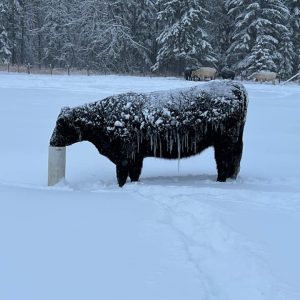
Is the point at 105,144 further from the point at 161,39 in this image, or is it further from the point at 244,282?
the point at 161,39

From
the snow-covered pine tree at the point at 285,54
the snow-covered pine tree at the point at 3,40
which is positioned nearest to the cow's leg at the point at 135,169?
the snow-covered pine tree at the point at 285,54

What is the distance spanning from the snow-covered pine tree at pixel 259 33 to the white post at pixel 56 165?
2592 cm

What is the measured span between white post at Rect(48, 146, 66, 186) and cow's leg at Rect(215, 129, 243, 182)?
2.37 m

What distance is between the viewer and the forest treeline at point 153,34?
32.8m

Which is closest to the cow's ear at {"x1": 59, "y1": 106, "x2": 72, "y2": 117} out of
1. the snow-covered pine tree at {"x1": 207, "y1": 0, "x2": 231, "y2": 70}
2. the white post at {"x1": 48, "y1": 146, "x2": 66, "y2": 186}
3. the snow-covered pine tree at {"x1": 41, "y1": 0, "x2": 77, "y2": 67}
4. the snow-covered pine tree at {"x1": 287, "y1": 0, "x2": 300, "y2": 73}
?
the white post at {"x1": 48, "y1": 146, "x2": 66, "y2": 186}

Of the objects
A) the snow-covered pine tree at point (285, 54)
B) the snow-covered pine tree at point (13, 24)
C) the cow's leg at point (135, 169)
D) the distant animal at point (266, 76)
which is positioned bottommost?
the cow's leg at point (135, 169)

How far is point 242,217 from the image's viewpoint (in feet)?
13.4

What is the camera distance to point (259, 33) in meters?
32.2

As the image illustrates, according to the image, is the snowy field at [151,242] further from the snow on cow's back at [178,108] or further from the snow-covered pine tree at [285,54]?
the snow-covered pine tree at [285,54]

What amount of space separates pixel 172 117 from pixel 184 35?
27.7 meters

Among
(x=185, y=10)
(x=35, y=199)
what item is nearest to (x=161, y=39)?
(x=185, y=10)

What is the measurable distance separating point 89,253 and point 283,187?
4.18m

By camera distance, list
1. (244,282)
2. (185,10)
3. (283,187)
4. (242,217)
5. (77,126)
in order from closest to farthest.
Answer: (244,282) < (242,217) < (283,187) < (77,126) < (185,10)

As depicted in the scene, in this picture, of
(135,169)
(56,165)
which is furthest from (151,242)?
(56,165)
